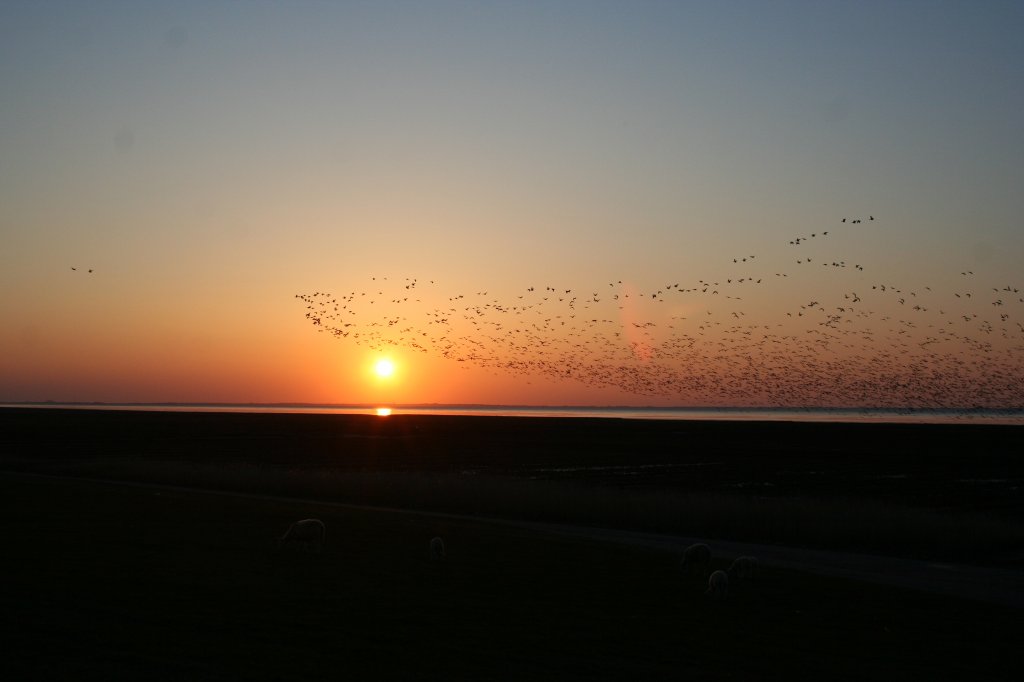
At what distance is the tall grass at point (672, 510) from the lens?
30.5 m

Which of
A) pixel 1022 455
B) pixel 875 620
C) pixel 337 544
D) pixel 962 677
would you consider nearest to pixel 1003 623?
pixel 875 620

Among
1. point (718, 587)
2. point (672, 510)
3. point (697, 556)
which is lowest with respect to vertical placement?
point (718, 587)

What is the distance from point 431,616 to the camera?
1612 cm

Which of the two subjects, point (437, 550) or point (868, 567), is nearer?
point (437, 550)

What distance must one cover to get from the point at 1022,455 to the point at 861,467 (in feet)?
76.0

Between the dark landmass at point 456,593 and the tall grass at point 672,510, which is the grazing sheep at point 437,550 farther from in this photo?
the tall grass at point 672,510

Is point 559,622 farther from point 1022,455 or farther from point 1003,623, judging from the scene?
point 1022,455

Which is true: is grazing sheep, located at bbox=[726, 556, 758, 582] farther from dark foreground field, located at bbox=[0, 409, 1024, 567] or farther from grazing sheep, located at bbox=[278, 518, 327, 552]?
grazing sheep, located at bbox=[278, 518, 327, 552]

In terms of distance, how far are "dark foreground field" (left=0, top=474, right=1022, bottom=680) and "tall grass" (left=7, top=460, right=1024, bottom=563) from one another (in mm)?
8366

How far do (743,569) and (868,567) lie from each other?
5.46m

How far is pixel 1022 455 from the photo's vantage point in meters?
79.8

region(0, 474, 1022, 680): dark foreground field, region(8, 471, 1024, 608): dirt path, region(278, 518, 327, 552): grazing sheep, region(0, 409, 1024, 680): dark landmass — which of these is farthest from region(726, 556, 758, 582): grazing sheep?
region(278, 518, 327, 552): grazing sheep

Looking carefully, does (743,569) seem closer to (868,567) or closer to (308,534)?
(868,567)

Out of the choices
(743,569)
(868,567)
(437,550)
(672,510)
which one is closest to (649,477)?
(672,510)
